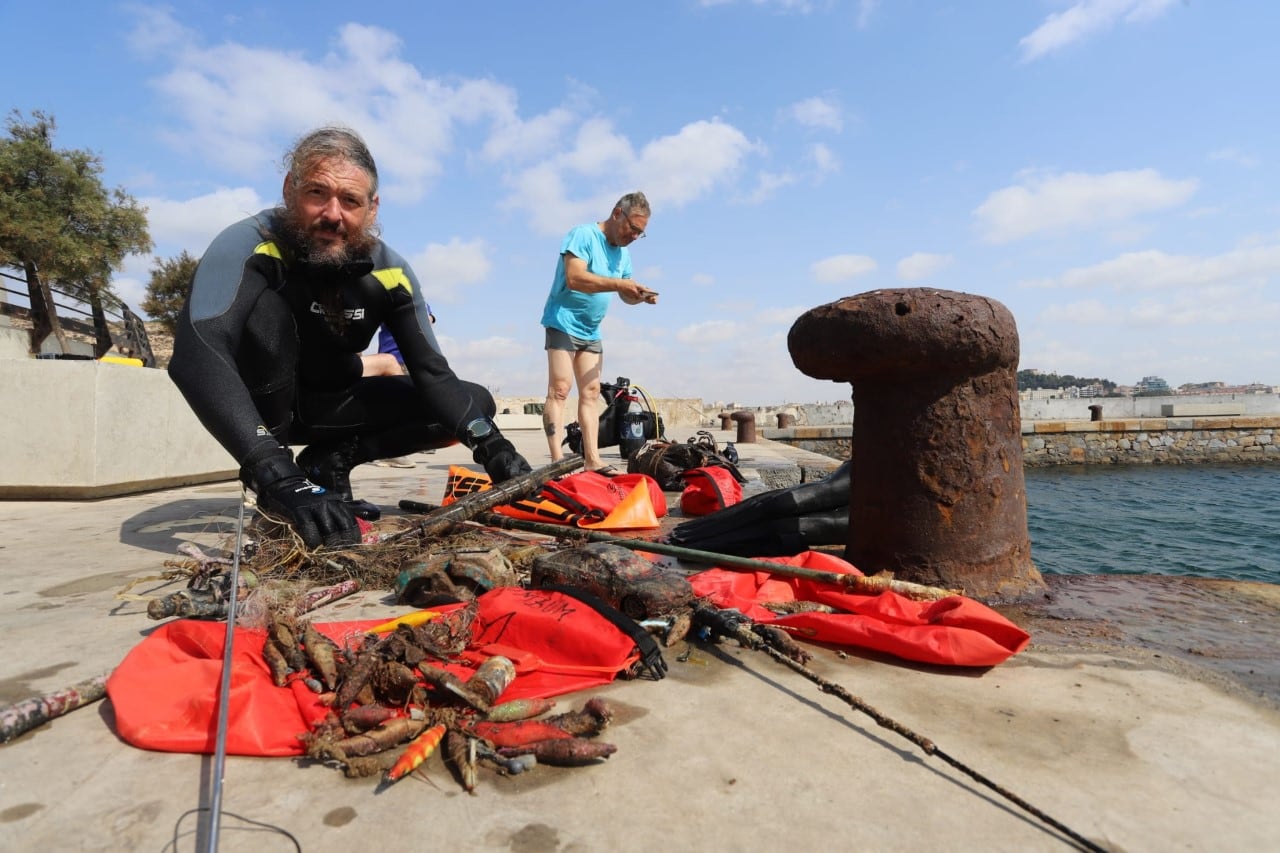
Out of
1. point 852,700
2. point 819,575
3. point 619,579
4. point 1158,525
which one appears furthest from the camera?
point 1158,525

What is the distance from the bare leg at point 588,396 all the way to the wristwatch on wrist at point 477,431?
165cm

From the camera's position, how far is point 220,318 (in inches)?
98.5

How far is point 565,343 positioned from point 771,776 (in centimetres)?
393

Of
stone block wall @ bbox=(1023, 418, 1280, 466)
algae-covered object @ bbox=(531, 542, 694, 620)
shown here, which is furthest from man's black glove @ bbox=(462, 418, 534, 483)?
stone block wall @ bbox=(1023, 418, 1280, 466)

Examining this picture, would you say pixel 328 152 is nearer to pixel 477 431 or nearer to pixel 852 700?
pixel 477 431

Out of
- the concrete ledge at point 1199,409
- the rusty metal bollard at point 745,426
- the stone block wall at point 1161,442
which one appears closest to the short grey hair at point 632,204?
the rusty metal bollard at point 745,426

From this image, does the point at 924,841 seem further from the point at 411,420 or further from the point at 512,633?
the point at 411,420

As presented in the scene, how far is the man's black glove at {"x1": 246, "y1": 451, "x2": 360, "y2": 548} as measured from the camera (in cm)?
225

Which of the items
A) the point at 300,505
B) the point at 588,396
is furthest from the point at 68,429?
the point at 588,396

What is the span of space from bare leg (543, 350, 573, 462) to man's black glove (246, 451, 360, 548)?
243cm

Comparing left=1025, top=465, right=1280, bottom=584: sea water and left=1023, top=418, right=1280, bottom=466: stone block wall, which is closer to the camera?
left=1025, top=465, right=1280, bottom=584: sea water

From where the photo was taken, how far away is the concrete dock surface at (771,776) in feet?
3.07

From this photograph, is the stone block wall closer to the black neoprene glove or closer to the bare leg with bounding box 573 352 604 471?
the bare leg with bounding box 573 352 604 471

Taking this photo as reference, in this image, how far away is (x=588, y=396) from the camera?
4859 mm
